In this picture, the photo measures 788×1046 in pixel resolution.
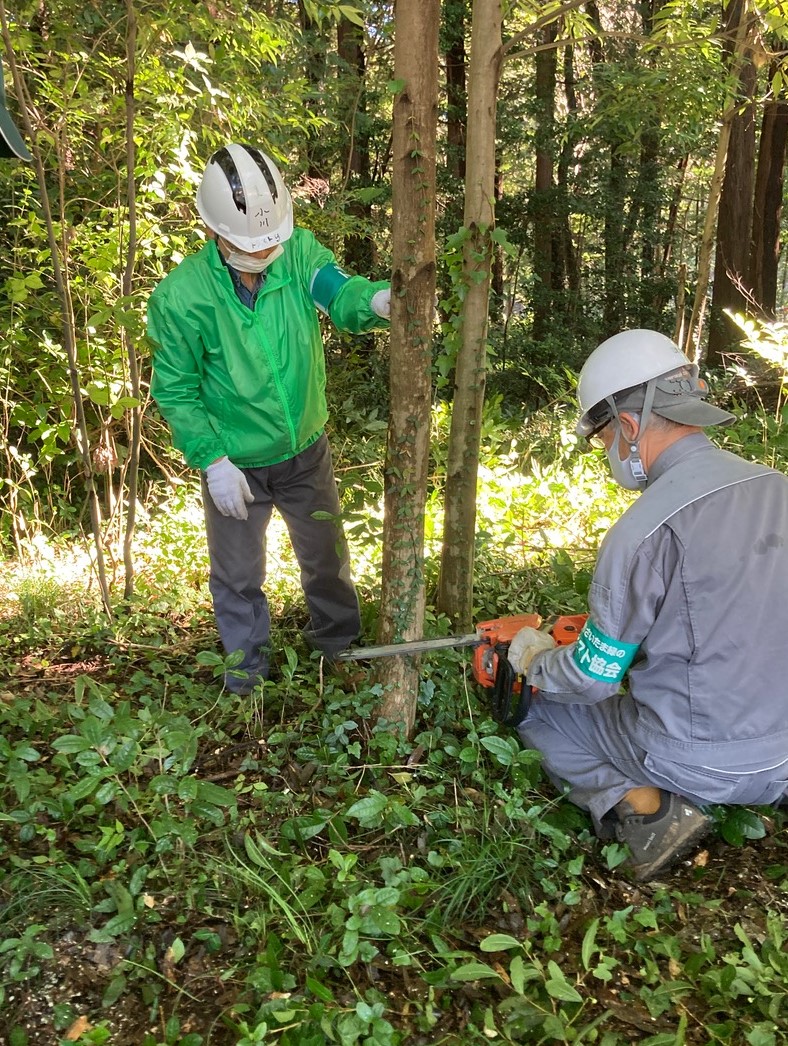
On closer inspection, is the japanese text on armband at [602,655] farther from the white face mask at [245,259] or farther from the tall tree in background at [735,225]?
the tall tree in background at [735,225]

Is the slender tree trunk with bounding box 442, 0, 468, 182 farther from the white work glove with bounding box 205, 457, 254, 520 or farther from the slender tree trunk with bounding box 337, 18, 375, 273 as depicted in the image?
the white work glove with bounding box 205, 457, 254, 520

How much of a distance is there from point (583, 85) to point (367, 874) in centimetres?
1039

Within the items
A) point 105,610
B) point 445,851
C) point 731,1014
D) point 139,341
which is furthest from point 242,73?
point 731,1014

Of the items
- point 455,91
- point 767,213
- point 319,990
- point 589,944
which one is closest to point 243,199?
point 319,990

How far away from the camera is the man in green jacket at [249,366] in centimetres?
265

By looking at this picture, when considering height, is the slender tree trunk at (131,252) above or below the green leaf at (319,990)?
above

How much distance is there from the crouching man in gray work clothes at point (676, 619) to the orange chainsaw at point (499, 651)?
23cm

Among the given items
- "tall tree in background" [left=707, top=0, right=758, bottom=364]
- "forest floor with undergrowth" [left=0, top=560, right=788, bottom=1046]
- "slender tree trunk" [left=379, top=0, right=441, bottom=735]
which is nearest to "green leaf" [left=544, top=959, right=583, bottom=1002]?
"forest floor with undergrowth" [left=0, top=560, right=788, bottom=1046]

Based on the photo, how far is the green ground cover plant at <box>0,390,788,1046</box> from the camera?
5.93 feet

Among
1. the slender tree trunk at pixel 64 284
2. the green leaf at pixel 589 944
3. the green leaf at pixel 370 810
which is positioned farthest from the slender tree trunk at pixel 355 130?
the green leaf at pixel 589 944

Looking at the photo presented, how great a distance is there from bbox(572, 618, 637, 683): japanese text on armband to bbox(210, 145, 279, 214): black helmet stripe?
1.81m

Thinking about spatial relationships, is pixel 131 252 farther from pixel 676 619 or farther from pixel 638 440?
pixel 676 619

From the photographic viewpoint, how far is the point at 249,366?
2779 millimetres

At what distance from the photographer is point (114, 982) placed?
6.13ft
